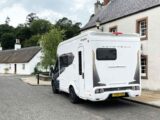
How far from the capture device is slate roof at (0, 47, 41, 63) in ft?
180

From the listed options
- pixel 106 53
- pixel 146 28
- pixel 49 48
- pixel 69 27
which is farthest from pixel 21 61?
pixel 106 53

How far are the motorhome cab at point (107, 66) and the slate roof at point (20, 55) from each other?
41.4m

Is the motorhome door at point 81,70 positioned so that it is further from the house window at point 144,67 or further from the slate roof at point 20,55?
the slate roof at point 20,55

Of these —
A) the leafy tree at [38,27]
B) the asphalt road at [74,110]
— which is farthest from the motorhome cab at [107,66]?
the leafy tree at [38,27]

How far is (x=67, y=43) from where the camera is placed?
1583cm

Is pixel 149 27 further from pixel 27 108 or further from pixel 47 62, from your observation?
pixel 47 62

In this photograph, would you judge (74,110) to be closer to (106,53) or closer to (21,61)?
(106,53)

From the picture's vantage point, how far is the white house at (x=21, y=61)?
53.9 metres

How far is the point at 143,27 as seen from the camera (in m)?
20.8

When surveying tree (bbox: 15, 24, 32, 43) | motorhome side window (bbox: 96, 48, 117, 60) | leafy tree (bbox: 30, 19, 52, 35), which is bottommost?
motorhome side window (bbox: 96, 48, 117, 60)

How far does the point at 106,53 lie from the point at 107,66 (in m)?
0.54

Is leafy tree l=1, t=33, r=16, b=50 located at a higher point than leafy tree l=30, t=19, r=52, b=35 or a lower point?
lower

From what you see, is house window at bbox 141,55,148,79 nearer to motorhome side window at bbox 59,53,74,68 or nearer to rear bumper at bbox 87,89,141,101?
motorhome side window at bbox 59,53,74,68

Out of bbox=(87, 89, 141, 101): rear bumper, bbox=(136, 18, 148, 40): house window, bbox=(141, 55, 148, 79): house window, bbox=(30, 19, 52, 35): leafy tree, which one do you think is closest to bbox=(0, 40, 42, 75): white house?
bbox=(30, 19, 52, 35): leafy tree
